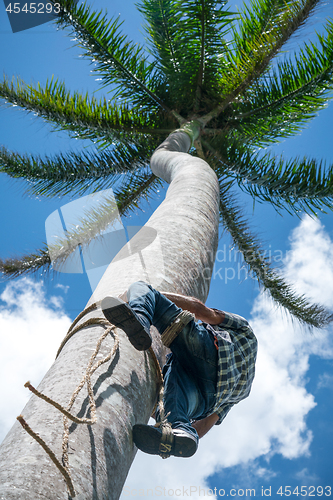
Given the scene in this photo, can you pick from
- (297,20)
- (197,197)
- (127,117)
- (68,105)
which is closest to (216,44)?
(297,20)

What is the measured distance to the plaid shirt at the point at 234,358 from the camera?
1.80 metres

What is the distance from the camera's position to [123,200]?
23.3ft

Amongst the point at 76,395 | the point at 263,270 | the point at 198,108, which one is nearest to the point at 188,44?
the point at 198,108

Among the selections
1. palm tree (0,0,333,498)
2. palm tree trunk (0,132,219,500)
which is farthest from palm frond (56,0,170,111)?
palm tree trunk (0,132,219,500)

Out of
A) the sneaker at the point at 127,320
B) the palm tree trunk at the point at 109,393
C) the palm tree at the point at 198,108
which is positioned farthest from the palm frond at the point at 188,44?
the sneaker at the point at 127,320

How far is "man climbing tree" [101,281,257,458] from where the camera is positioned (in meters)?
1.33

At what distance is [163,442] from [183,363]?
0.45m

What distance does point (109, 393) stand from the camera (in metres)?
1.17

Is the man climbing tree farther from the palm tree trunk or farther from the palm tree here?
the palm tree

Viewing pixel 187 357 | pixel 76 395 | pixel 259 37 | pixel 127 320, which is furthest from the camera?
pixel 259 37

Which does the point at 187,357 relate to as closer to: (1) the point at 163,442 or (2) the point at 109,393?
(1) the point at 163,442

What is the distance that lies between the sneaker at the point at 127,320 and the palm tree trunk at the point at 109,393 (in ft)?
0.23

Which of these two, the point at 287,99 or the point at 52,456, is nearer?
the point at 52,456

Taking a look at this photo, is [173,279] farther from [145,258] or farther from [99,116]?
[99,116]
